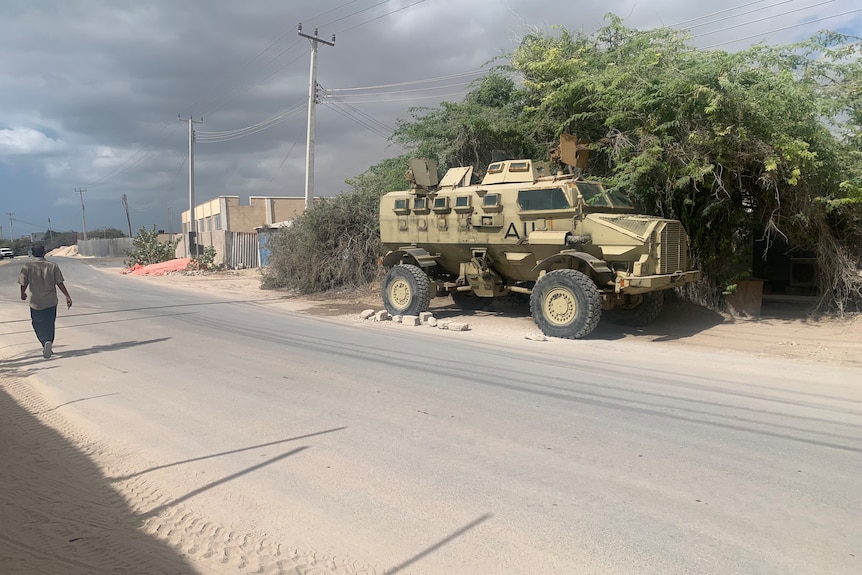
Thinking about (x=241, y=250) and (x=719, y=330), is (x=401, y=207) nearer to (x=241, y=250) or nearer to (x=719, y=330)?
(x=719, y=330)

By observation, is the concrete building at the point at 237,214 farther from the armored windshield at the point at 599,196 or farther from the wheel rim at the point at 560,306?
the wheel rim at the point at 560,306

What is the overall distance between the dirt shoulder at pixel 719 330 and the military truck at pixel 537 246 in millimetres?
616

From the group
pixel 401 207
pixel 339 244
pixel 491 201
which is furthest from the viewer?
pixel 339 244

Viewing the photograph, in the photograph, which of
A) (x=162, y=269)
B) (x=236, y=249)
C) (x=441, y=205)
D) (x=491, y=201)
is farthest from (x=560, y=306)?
(x=162, y=269)

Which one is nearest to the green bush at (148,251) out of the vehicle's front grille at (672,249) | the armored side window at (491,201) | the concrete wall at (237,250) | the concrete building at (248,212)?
the concrete wall at (237,250)

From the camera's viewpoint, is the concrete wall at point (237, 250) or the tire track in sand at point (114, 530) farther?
the concrete wall at point (237, 250)

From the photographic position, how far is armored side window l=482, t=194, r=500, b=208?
39.2 feet

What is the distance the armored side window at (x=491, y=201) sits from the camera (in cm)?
1195

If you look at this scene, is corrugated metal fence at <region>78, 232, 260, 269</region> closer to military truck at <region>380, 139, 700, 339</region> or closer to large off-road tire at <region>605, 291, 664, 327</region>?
military truck at <region>380, 139, 700, 339</region>

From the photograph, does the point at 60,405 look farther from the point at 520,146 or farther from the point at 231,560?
the point at 520,146

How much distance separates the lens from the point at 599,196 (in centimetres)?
1096

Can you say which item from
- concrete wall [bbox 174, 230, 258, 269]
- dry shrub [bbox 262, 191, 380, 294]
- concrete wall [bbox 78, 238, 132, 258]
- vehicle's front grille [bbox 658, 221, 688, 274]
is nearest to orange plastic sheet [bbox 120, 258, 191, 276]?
concrete wall [bbox 174, 230, 258, 269]

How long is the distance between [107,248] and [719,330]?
74.0 metres

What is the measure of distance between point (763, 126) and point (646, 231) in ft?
8.78
